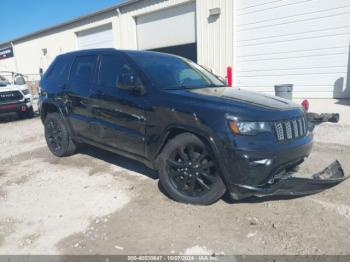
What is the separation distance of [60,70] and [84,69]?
0.81m

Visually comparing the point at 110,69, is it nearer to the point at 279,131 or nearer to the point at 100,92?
the point at 100,92

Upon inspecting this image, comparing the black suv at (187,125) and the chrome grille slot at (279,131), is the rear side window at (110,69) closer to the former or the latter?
the black suv at (187,125)

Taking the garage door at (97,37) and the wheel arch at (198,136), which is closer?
the wheel arch at (198,136)

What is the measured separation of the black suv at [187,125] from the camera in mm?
3084

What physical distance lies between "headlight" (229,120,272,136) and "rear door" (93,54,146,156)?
49.2 inches

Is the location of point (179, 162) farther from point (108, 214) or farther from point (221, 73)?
point (221, 73)

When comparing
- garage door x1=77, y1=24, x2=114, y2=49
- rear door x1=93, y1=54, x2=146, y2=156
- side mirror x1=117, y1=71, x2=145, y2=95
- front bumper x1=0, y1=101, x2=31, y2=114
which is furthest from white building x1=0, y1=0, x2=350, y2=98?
side mirror x1=117, y1=71, x2=145, y2=95

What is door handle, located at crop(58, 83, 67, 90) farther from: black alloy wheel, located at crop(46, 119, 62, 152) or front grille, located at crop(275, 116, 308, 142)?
front grille, located at crop(275, 116, 308, 142)

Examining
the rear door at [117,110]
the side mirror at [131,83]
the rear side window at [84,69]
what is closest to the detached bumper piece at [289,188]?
the rear door at [117,110]

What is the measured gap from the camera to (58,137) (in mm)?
5621

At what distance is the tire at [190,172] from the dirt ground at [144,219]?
144 mm

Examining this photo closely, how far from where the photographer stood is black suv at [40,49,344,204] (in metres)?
3.08

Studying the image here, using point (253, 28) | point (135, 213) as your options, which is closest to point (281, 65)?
point (253, 28)

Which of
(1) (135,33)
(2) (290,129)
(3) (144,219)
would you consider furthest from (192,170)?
(1) (135,33)
